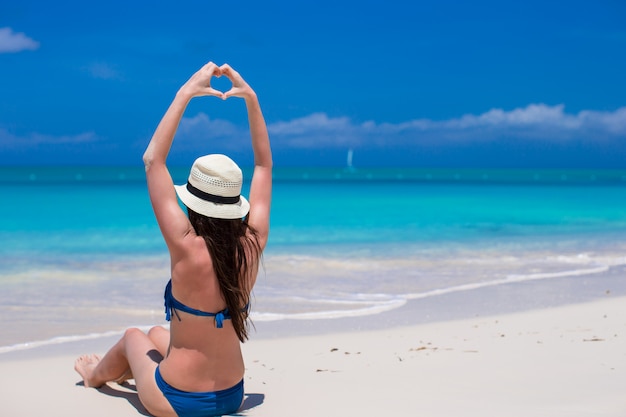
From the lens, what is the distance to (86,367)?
14.0 feet

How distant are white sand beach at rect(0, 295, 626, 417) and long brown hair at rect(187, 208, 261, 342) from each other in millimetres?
721

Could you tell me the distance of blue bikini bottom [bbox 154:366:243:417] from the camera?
136 inches

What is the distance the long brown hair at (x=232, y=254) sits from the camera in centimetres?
329

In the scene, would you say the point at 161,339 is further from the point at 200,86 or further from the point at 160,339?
the point at 200,86

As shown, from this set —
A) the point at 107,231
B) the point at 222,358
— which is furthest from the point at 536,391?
the point at 107,231

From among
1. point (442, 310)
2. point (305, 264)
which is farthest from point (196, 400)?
point (305, 264)

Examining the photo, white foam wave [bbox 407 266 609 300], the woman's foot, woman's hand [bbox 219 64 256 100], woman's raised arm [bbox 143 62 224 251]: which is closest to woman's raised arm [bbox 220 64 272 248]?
woman's hand [bbox 219 64 256 100]

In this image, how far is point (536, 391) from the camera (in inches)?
161

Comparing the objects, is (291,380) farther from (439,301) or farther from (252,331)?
(439,301)

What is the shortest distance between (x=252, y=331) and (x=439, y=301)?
2152 mm

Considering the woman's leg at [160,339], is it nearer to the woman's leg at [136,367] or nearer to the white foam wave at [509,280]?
the woman's leg at [136,367]

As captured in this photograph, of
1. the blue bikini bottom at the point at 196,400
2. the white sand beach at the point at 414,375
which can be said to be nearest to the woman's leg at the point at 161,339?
the blue bikini bottom at the point at 196,400

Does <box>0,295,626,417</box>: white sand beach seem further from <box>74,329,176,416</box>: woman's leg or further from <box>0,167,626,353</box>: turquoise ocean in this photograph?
<box>0,167,626,353</box>: turquoise ocean

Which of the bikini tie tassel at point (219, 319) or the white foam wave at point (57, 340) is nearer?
the bikini tie tassel at point (219, 319)
